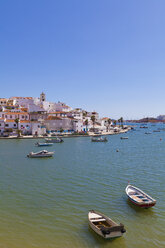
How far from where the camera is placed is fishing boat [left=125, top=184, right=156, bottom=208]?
58.9 feet

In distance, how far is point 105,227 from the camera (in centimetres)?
1409

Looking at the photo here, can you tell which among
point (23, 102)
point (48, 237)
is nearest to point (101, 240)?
point (48, 237)

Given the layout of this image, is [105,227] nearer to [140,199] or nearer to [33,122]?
[140,199]

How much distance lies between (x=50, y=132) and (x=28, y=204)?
80936mm

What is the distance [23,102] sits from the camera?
131 metres

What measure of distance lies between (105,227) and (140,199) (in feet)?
20.6

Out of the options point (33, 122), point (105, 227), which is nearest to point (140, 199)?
point (105, 227)

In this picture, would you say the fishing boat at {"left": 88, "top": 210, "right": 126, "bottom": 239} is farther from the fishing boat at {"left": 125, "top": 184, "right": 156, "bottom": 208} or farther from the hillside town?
the hillside town

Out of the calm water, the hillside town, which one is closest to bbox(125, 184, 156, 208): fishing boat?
the calm water

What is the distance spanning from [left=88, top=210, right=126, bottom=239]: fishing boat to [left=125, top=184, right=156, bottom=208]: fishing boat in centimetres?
445

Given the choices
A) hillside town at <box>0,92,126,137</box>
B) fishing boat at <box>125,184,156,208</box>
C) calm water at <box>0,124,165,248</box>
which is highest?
hillside town at <box>0,92,126,137</box>

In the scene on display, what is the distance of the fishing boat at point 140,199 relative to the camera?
58.9ft

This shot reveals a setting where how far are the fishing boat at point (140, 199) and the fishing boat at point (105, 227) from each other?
4454 mm

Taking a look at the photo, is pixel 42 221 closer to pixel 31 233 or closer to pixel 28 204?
pixel 31 233
